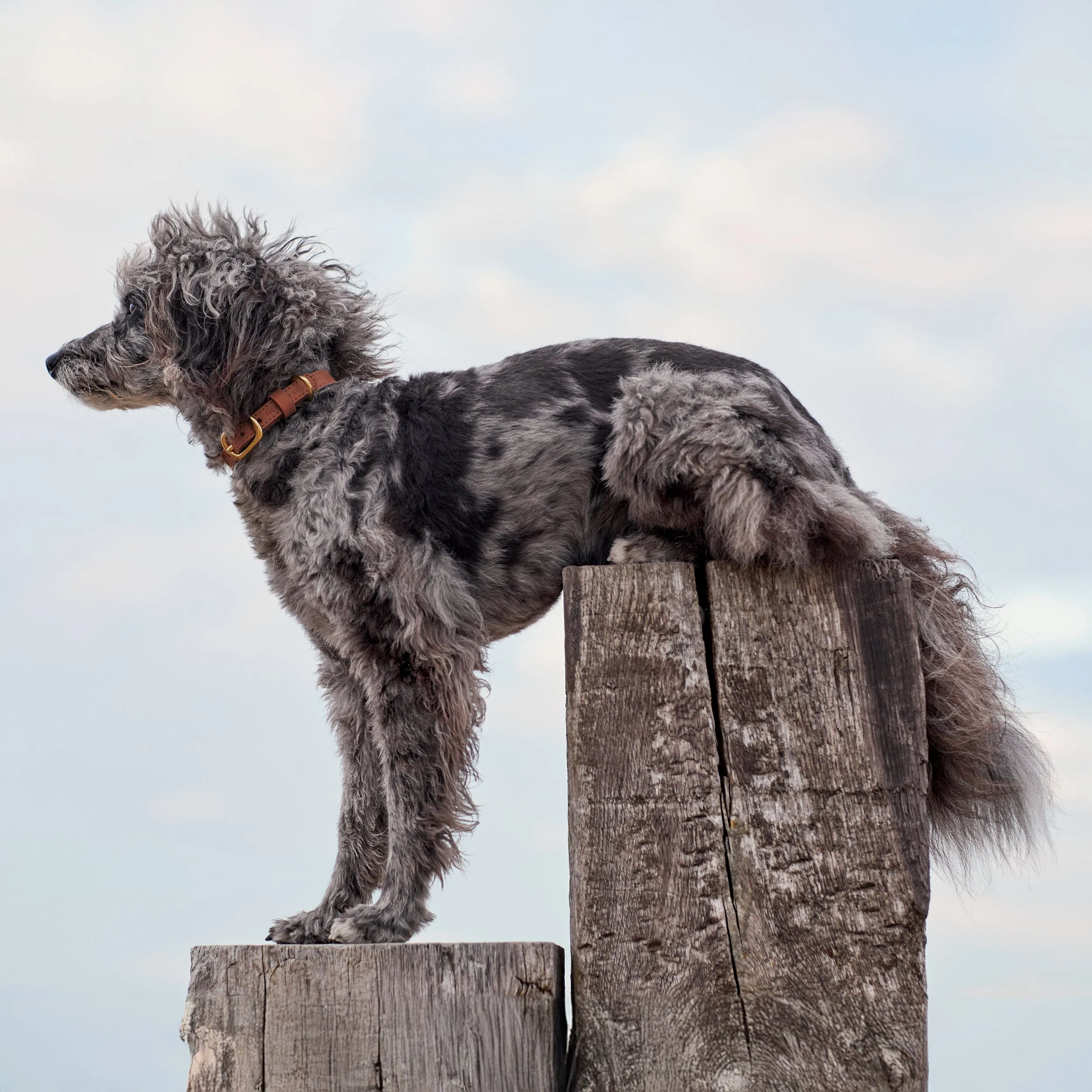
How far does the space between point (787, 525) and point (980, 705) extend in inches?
36.8

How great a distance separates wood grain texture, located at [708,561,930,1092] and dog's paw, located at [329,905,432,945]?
1359 millimetres

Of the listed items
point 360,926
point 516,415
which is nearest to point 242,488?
point 516,415

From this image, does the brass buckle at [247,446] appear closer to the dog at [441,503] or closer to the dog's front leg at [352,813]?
the dog at [441,503]

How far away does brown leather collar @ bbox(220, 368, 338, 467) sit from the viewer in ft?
16.1

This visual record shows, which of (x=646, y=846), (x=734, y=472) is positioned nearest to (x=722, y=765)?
(x=646, y=846)

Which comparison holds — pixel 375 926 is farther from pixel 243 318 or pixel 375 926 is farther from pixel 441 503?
pixel 243 318

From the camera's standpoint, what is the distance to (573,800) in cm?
356

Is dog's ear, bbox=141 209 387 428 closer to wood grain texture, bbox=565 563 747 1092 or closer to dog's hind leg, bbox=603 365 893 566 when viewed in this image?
dog's hind leg, bbox=603 365 893 566

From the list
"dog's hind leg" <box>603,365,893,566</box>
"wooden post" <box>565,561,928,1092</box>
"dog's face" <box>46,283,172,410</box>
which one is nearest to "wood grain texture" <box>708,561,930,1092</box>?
"wooden post" <box>565,561,928,1092</box>

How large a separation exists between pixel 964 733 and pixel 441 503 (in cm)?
200

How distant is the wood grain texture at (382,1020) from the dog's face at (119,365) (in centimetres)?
269

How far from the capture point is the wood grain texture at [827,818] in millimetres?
3354

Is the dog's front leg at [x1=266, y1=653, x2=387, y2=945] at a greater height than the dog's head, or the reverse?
the dog's head

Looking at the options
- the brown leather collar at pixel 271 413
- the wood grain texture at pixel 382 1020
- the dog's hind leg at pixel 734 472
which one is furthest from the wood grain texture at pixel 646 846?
the brown leather collar at pixel 271 413
